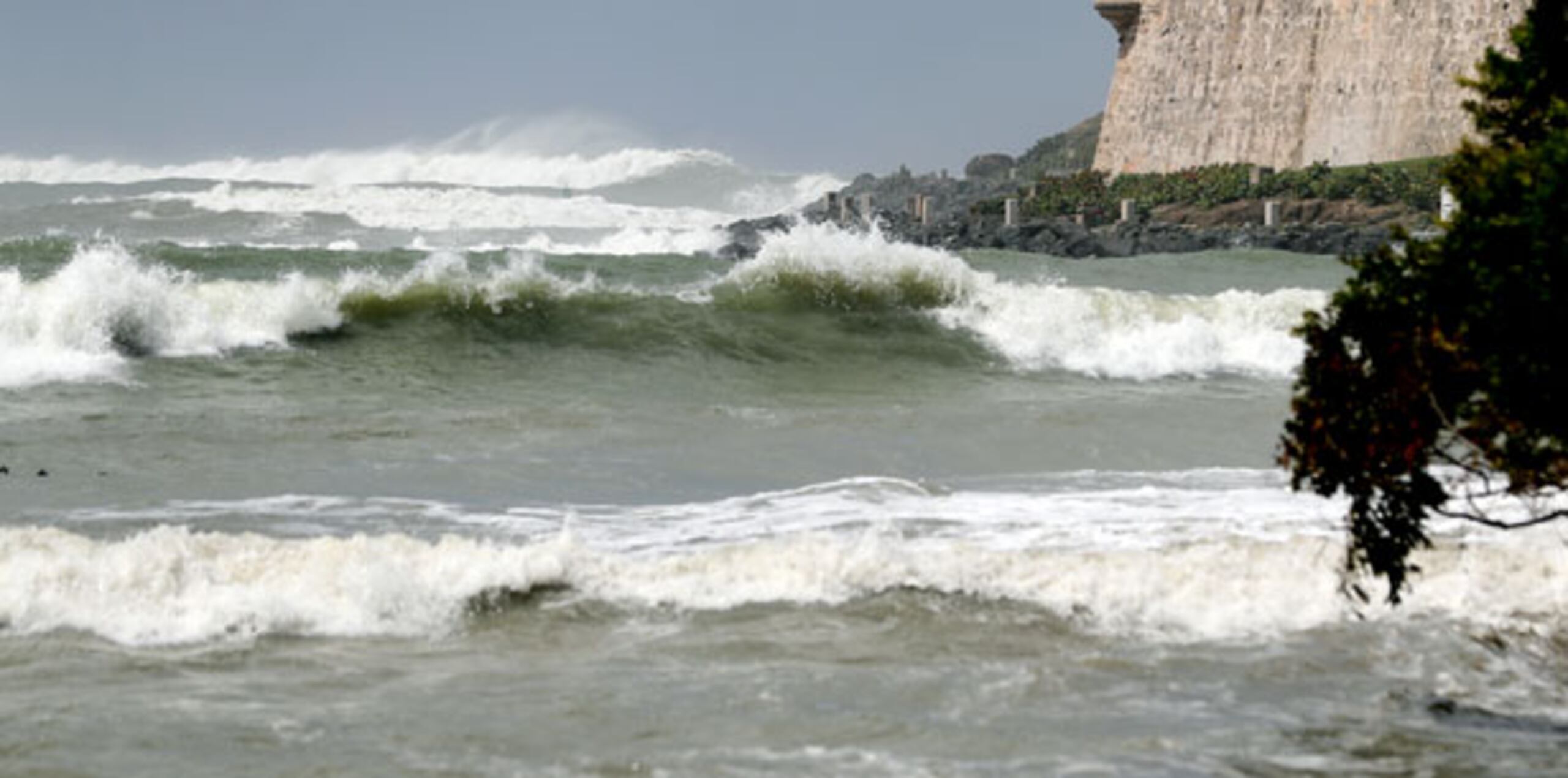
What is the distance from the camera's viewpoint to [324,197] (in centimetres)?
6750

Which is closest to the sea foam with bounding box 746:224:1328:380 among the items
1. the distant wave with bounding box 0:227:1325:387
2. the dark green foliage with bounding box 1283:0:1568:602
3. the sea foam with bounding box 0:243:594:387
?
the distant wave with bounding box 0:227:1325:387

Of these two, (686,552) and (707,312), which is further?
(707,312)

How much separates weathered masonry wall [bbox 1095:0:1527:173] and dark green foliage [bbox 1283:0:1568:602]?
39414mm

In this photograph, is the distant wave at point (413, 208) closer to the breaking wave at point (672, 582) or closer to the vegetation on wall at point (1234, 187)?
the vegetation on wall at point (1234, 187)

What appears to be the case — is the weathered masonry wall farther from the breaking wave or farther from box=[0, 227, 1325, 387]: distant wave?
the breaking wave

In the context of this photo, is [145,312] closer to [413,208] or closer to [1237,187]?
[1237,187]

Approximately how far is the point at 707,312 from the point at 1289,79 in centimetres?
3377

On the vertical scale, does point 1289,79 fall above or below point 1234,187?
above

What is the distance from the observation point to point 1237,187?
4978 cm

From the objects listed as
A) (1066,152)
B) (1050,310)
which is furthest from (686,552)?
(1066,152)

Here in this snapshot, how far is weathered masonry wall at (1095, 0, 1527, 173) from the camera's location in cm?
4725

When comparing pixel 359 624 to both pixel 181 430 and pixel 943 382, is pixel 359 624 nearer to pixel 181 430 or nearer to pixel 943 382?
pixel 181 430

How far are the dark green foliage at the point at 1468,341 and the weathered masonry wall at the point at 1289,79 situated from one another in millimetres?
39414

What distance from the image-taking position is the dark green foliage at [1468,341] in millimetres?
6219
